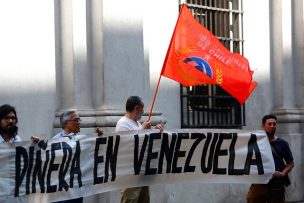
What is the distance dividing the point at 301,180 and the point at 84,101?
482 centimetres

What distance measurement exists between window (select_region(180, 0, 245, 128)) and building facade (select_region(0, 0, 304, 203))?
0.06ft

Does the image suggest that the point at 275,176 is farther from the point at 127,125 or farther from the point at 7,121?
the point at 7,121

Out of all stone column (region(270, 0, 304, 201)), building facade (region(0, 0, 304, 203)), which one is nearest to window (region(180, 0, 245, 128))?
building facade (region(0, 0, 304, 203))

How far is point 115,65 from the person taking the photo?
12.1m

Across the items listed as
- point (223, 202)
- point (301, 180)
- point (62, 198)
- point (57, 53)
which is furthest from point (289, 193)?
point (62, 198)

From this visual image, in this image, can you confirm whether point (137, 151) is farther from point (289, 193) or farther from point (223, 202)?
point (289, 193)

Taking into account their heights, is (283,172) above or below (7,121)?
below

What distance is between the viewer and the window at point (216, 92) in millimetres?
13547

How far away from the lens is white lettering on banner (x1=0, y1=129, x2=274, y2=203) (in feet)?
27.7

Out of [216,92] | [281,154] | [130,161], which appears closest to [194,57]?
[130,161]

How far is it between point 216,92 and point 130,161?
16.7 ft

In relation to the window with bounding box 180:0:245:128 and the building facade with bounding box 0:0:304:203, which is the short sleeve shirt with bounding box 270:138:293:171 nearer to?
the building facade with bounding box 0:0:304:203

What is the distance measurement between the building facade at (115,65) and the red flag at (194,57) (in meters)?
2.42

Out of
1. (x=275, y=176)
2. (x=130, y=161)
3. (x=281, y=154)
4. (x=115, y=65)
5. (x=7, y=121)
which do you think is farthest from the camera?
(x=115, y=65)
